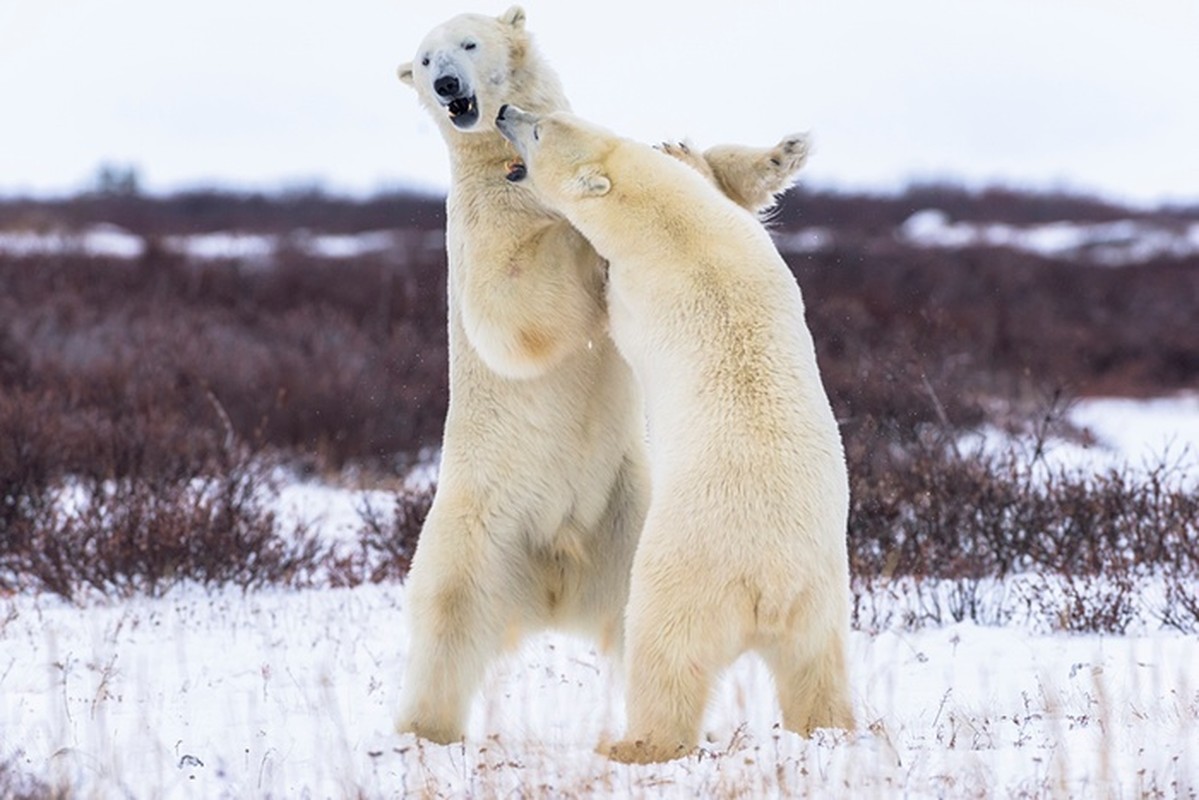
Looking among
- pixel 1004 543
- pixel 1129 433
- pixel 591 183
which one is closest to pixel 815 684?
pixel 591 183

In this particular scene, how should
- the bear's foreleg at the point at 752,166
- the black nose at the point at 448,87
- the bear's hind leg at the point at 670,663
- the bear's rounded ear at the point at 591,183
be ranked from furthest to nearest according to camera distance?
the bear's foreleg at the point at 752,166, the black nose at the point at 448,87, the bear's rounded ear at the point at 591,183, the bear's hind leg at the point at 670,663

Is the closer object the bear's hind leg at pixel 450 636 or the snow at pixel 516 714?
the snow at pixel 516 714

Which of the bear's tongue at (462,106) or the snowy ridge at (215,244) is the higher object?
the snowy ridge at (215,244)

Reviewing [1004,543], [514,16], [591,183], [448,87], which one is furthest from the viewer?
[1004,543]

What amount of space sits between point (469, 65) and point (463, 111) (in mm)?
114

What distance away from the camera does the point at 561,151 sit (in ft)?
10.2

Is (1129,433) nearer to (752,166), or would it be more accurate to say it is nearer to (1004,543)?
(1004,543)

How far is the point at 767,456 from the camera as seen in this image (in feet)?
9.02

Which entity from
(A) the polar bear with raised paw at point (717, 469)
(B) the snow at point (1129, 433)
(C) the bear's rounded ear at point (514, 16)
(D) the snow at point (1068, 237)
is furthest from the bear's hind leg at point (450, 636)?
(D) the snow at point (1068, 237)

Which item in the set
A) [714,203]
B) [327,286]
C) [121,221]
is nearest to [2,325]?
→ [327,286]

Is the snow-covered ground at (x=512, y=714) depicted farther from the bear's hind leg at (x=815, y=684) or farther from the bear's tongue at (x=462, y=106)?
the bear's tongue at (x=462, y=106)

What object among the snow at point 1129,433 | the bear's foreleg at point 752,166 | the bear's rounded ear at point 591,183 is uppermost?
the snow at point 1129,433

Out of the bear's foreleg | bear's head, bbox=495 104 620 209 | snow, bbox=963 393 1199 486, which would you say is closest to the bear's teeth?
bear's head, bbox=495 104 620 209

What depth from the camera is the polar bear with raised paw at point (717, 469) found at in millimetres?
2695
